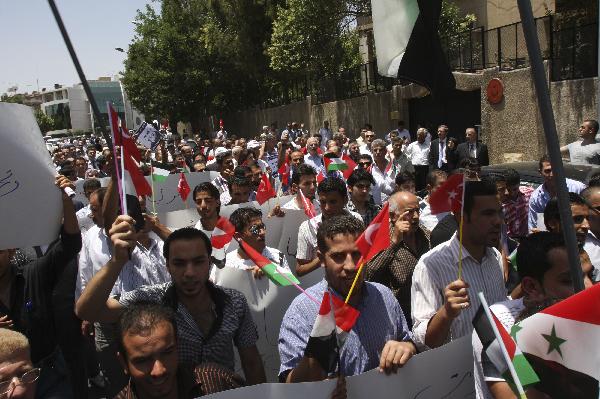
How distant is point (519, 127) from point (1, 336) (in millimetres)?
14561

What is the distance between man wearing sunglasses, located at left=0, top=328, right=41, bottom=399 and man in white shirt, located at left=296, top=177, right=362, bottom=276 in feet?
8.49

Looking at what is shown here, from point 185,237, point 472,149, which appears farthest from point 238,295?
point 472,149

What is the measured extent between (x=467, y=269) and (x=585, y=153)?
4678 mm

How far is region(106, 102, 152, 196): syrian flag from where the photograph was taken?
3.54 meters

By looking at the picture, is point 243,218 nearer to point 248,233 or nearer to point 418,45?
point 248,233

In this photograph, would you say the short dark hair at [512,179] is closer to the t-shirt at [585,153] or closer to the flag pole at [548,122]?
the t-shirt at [585,153]

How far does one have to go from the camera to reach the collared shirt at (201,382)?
251cm

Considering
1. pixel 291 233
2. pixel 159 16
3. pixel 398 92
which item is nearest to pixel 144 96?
pixel 159 16

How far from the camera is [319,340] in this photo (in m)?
2.37

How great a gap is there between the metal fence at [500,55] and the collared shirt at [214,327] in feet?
24.3

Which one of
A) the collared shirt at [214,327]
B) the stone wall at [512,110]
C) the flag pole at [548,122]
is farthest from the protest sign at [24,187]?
the stone wall at [512,110]

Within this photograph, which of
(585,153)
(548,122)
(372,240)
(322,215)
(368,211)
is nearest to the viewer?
(548,122)

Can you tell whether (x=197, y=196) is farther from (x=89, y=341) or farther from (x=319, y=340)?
(x=319, y=340)

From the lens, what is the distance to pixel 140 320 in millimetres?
2539
